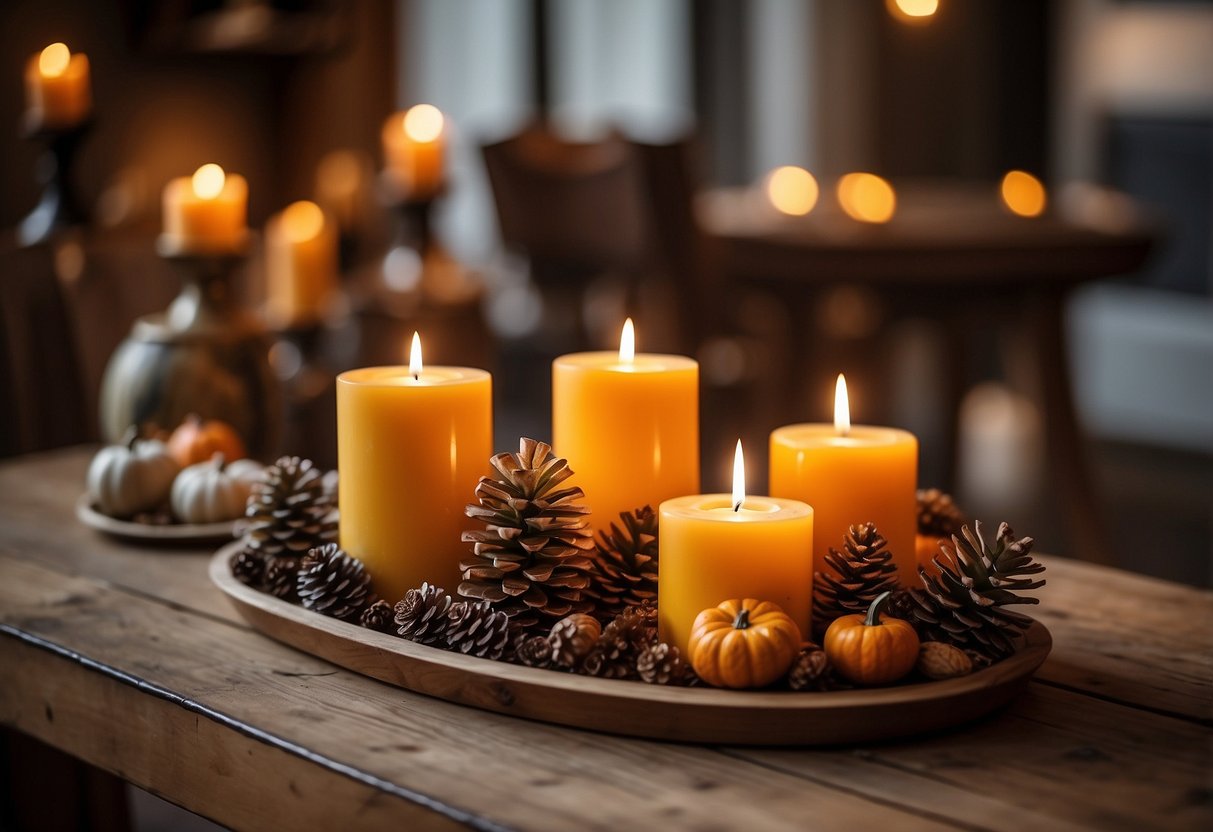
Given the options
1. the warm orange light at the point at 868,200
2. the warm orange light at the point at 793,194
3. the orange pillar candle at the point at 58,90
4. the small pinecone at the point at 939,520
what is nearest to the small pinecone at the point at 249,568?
the small pinecone at the point at 939,520

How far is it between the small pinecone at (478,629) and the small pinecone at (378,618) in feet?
0.16

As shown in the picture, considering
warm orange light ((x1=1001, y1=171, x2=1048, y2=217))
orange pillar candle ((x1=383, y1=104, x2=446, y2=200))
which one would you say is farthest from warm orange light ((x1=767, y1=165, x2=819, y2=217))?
orange pillar candle ((x1=383, y1=104, x2=446, y2=200))

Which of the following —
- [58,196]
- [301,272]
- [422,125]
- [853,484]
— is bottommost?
[853,484]

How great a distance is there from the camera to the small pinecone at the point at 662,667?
0.71 m

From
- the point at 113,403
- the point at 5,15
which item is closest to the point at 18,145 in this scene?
the point at 5,15

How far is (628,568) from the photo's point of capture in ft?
2.69

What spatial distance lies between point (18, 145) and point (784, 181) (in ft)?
4.81

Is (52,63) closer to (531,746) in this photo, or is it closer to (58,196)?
(58,196)

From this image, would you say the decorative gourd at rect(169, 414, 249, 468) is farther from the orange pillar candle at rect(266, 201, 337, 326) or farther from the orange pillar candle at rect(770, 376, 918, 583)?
the orange pillar candle at rect(770, 376, 918, 583)

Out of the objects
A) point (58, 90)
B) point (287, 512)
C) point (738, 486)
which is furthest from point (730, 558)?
point (58, 90)

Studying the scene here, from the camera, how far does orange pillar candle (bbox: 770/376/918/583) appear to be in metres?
0.80

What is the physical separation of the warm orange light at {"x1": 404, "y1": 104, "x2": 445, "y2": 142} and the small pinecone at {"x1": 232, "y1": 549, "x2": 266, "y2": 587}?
3.72ft

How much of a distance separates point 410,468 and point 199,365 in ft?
1.85

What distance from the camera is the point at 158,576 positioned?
40.3 inches
